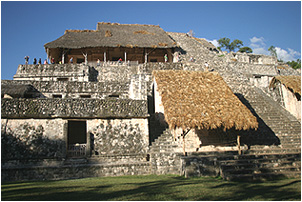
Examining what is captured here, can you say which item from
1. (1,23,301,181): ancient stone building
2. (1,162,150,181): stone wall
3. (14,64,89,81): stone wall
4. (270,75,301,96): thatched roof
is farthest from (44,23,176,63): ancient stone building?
(1,162,150,181): stone wall

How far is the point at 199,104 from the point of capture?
9.35 m

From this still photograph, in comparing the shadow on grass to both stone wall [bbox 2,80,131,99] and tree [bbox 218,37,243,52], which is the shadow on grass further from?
tree [bbox 218,37,243,52]

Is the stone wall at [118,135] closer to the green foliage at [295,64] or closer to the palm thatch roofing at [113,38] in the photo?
the palm thatch roofing at [113,38]

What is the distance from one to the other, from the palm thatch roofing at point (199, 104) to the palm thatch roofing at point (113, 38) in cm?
836

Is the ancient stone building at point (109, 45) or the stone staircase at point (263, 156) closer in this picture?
the stone staircase at point (263, 156)

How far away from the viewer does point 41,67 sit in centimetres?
1556

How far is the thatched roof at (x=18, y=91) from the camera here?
11.8 metres

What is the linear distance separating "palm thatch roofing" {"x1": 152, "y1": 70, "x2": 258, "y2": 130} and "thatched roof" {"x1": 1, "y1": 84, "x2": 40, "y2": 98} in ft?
21.4

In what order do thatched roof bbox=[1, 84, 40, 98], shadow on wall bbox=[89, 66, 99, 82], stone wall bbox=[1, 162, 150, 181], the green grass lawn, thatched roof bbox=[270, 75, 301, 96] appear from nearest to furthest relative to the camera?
the green grass lawn < stone wall bbox=[1, 162, 150, 181] < thatched roof bbox=[1, 84, 40, 98] < thatched roof bbox=[270, 75, 301, 96] < shadow on wall bbox=[89, 66, 99, 82]

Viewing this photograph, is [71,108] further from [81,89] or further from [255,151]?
[255,151]

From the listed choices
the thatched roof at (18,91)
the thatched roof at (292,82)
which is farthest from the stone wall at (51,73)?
the thatched roof at (292,82)

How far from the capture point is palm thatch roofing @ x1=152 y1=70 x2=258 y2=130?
866cm

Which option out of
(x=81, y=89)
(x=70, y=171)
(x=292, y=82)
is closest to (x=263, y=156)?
(x=70, y=171)

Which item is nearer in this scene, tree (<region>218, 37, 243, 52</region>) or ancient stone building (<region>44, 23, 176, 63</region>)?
ancient stone building (<region>44, 23, 176, 63</region>)
